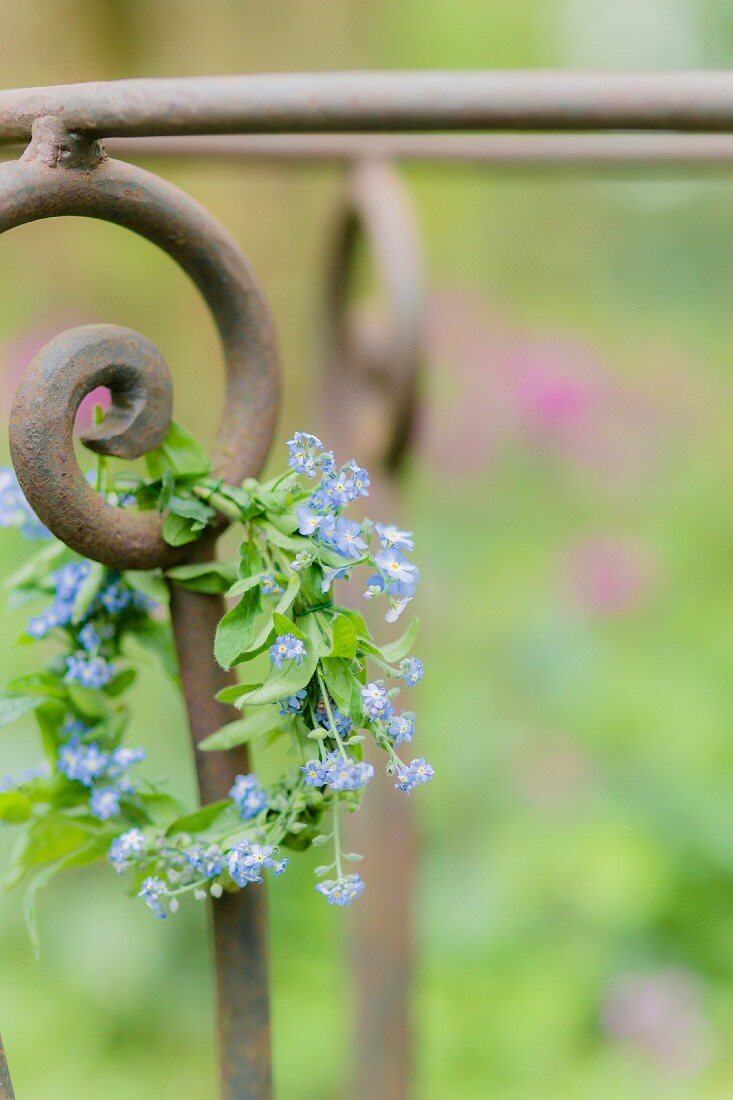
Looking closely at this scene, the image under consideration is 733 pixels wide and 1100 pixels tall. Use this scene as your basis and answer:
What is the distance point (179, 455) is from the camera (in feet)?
1.59

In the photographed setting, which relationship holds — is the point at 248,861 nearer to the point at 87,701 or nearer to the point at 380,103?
the point at 87,701

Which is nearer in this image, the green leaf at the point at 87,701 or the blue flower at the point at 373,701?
the blue flower at the point at 373,701

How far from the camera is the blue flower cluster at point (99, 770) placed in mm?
497

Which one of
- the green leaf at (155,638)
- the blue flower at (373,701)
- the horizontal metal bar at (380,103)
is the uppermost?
the horizontal metal bar at (380,103)

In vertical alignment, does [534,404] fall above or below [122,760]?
above

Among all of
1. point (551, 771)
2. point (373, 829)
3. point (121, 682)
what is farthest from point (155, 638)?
point (551, 771)

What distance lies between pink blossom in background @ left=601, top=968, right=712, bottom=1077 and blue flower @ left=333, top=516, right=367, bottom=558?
1.51m

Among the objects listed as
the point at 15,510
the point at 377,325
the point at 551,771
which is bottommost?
the point at 551,771

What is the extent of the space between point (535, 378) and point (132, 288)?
0.97 metres

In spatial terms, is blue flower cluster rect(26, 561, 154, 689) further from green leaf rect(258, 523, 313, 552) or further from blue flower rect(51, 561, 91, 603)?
green leaf rect(258, 523, 313, 552)

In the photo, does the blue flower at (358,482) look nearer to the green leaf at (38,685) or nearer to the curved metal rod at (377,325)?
the green leaf at (38,685)

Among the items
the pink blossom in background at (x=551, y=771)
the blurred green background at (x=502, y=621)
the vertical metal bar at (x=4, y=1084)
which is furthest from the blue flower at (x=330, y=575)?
the pink blossom in background at (x=551, y=771)

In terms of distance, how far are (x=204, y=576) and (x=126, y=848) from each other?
12cm

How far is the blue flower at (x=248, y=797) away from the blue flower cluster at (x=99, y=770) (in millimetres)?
53
